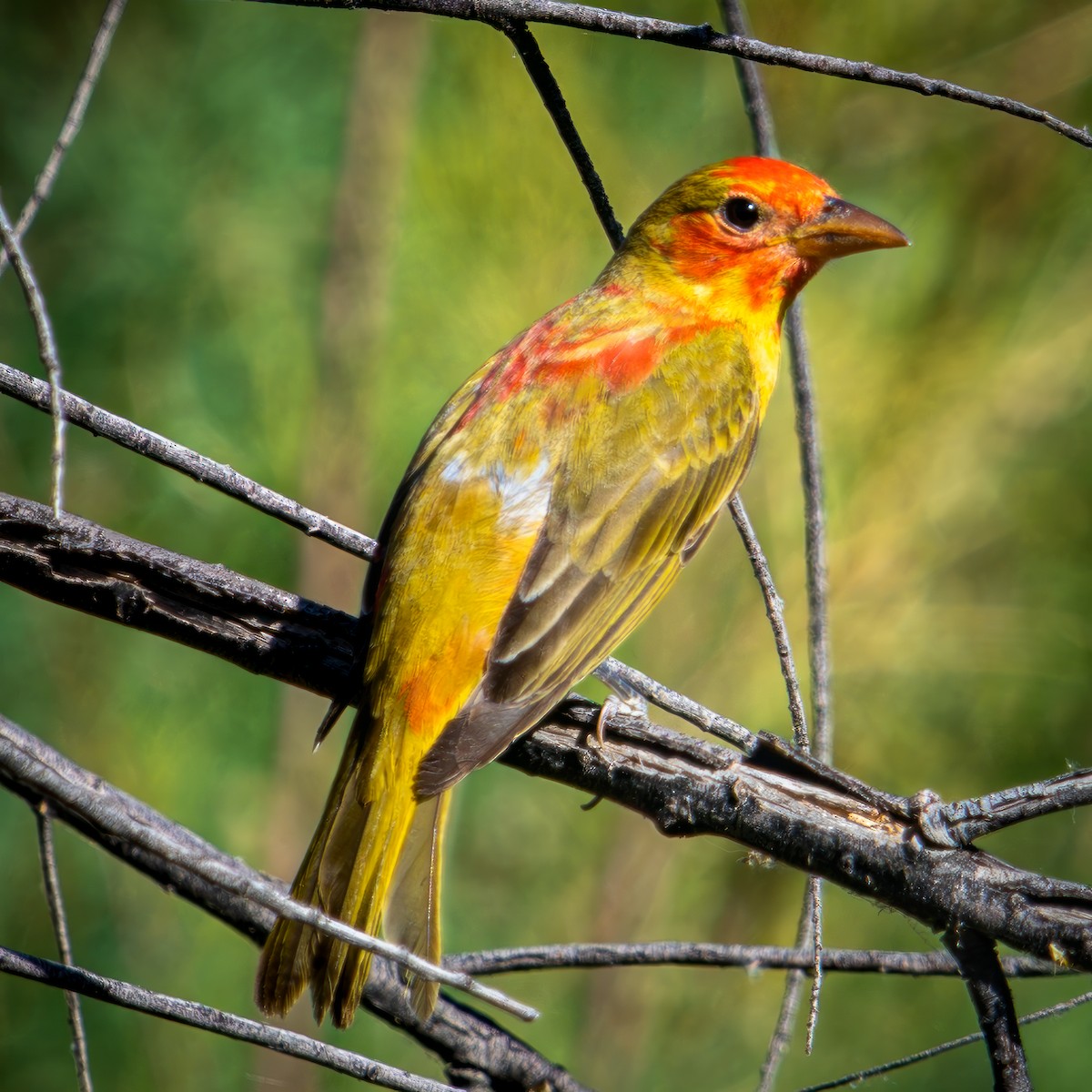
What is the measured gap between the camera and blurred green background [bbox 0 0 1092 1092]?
416 centimetres

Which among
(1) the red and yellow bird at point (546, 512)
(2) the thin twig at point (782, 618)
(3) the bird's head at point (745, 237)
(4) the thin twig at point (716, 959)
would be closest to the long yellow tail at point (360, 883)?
(1) the red and yellow bird at point (546, 512)

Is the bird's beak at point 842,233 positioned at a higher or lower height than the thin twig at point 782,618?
higher

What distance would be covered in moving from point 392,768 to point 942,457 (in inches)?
105

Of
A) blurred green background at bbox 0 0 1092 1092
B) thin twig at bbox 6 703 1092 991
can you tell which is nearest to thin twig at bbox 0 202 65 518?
thin twig at bbox 6 703 1092 991

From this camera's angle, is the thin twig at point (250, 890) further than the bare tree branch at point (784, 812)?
No

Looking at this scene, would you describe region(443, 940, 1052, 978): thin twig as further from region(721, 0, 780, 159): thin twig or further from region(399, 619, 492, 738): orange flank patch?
region(721, 0, 780, 159): thin twig

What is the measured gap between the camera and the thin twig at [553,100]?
1931mm

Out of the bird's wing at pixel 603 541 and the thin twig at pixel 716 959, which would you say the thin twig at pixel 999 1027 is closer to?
the thin twig at pixel 716 959

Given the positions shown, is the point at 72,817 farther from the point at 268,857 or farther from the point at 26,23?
the point at 26,23

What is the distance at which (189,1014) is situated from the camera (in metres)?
1.48

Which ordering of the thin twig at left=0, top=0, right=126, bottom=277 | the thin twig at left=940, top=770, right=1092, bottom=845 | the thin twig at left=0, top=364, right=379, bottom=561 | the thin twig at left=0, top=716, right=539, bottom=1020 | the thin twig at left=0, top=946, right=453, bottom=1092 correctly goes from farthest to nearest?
the thin twig at left=0, top=364, right=379, bottom=561
the thin twig at left=0, top=0, right=126, bottom=277
the thin twig at left=940, top=770, right=1092, bottom=845
the thin twig at left=0, top=946, right=453, bottom=1092
the thin twig at left=0, top=716, right=539, bottom=1020

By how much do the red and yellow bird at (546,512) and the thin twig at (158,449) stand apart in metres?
0.29

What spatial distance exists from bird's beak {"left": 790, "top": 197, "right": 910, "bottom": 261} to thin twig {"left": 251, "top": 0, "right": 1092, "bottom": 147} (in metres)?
1.57

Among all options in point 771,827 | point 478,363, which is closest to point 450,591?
point 771,827
